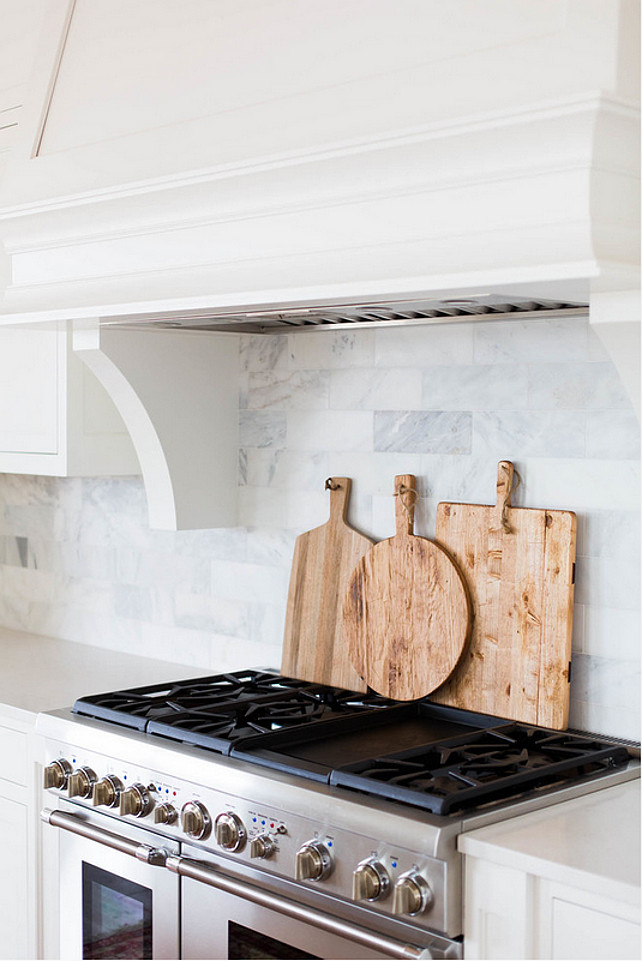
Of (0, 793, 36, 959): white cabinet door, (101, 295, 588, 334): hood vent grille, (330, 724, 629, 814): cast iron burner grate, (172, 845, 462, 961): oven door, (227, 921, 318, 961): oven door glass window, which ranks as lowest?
(0, 793, 36, 959): white cabinet door

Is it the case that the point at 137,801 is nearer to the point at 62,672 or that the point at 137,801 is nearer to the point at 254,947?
the point at 254,947

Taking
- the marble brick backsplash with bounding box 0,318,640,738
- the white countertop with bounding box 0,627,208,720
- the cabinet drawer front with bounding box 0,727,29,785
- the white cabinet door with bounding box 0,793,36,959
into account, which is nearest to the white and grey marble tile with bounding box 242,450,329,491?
the marble brick backsplash with bounding box 0,318,640,738

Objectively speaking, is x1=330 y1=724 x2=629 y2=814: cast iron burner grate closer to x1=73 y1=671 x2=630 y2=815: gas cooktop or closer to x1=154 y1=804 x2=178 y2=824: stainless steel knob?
x1=73 y1=671 x2=630 y2=815: gas cooktop

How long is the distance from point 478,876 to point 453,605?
2.23 feet

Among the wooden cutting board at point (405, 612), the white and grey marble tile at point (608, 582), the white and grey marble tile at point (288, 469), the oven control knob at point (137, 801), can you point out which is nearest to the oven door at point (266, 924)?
the oven control knob at point (137, 801)

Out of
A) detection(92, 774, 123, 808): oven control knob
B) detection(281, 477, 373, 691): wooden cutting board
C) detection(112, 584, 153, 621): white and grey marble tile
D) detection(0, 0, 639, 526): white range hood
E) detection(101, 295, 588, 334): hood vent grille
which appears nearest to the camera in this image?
detection(0, 0, 639, 526): white range hood

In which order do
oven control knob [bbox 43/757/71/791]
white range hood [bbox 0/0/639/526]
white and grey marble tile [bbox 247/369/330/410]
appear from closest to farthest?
white range hood [bbox 0/0/639/526] < oven control knob [bbox 43/757/71/791] < white and grey marble tile [bbox 247/369/330/410]

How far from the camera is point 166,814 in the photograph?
6.77 feet

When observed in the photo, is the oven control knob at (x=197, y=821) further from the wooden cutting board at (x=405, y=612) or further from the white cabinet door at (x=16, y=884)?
the white cabinet door at (x=16, y=884)

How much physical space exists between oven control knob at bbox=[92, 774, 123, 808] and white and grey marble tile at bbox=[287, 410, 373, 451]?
0.87 m

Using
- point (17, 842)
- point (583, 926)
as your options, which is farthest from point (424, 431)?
point (17, 842)

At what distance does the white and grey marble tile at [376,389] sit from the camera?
2.43 meters

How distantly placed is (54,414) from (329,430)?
2.22 ft

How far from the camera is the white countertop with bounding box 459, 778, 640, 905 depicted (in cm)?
156
